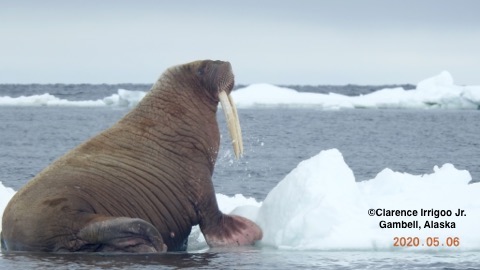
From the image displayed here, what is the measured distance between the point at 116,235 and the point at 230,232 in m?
1.39

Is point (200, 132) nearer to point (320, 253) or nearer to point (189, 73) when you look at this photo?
point (189, 73)

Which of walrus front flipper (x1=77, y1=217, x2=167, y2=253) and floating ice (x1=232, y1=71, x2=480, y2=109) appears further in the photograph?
floating ice (x1=232, y1=71, x2=480, y2=109)

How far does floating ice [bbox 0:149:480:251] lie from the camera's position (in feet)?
33.8

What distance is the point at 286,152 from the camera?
29812 mm

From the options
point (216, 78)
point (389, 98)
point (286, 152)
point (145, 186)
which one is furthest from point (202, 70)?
point (389, 98)

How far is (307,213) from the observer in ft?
34.7

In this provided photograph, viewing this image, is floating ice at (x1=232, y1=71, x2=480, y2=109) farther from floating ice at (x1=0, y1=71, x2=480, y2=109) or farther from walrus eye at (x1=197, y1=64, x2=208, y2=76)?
walrus eye at (x1=197, y1=64, x2=208, y2=76)

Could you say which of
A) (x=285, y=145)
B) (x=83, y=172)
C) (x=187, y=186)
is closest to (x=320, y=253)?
(x=187, y=186)

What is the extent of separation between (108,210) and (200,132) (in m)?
1.37
